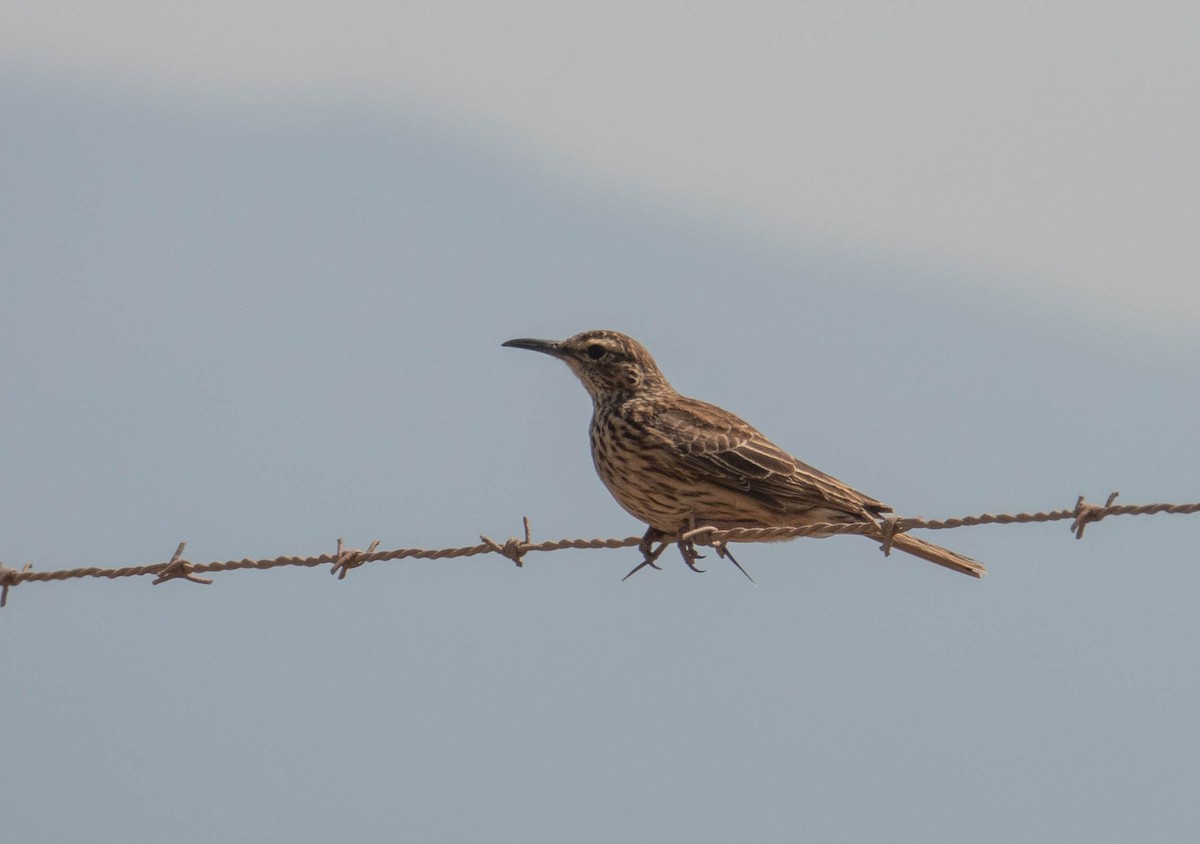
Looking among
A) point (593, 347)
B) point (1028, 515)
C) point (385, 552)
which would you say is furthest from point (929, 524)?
point (593, 347)

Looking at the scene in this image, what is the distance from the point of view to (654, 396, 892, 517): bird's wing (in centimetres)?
837

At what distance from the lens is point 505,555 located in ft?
23.1

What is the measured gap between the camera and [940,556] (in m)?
7.93

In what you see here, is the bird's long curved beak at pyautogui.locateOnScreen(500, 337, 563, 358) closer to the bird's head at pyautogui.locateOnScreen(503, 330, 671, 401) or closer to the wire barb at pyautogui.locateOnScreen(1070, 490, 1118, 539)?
the bird's head at pyautogui.locateOnScreen(503, 330, 671, 401)

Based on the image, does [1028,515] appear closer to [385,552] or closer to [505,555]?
[505,555]

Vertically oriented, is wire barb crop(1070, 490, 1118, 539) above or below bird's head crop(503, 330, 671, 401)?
below

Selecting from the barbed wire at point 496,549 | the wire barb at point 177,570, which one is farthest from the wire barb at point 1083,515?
the wire barb at point 177,570

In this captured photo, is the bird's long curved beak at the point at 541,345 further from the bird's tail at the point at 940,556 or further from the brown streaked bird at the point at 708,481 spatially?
the bird's tail at the point at 940,556

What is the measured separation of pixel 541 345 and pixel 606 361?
512 mm

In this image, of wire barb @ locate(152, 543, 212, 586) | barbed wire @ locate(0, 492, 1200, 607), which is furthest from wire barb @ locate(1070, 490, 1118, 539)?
wire barb @ locate(152, 543, 212, 586)

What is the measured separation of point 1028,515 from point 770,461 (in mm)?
2528

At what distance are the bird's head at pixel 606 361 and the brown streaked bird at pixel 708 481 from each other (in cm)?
51

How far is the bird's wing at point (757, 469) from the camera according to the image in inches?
329

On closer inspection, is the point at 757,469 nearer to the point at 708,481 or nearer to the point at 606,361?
the point at 708,481
